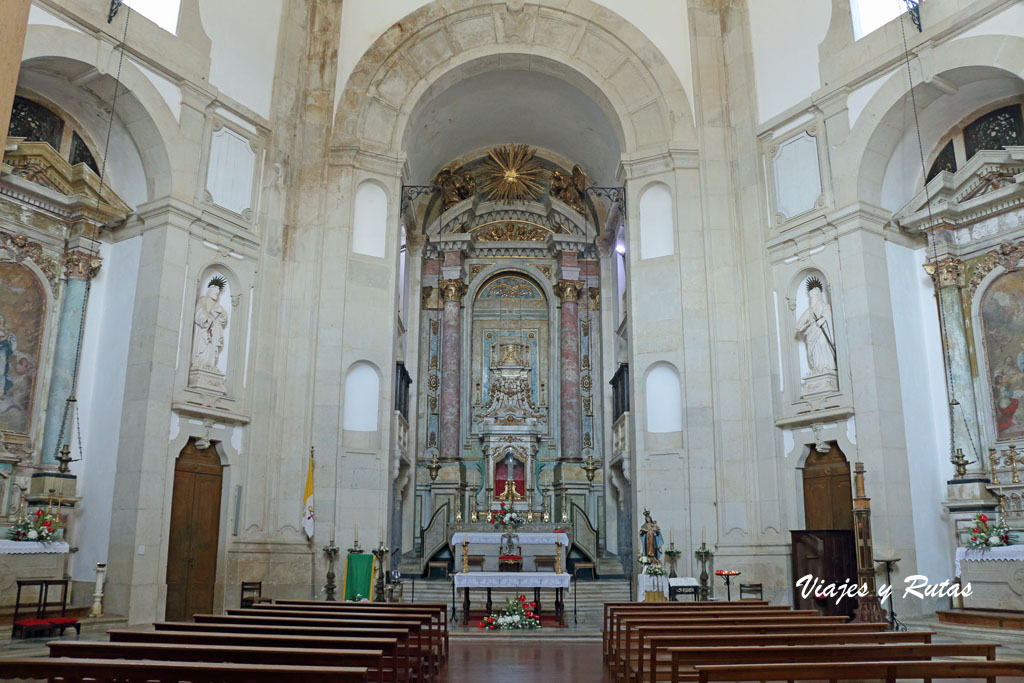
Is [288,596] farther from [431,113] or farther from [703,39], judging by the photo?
[703,39]

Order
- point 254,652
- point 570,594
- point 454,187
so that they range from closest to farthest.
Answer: point 254,652, point 570,594, point 454,187

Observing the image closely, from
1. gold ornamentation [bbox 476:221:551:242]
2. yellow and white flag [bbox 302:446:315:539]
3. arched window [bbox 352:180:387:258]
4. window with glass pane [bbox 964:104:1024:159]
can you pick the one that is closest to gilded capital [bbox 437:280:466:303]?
gold ornamentation [bbox 476:221:551:242]

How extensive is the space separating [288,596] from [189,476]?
2668 mm

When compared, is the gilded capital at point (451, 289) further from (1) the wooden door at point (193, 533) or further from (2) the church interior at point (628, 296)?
(1) the wooden door at point (193, 533)

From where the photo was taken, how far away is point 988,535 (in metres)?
11.4

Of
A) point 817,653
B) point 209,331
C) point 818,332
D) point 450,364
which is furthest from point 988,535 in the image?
point 450,364

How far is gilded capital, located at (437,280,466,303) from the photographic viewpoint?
2494 cm

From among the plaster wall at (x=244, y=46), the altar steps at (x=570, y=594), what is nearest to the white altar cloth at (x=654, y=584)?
the altar steps at (x=570, y=594)

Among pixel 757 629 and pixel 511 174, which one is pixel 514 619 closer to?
pixel 757 629

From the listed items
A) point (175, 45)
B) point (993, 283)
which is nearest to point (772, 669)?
point (993, 283)

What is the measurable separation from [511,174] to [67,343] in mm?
14571

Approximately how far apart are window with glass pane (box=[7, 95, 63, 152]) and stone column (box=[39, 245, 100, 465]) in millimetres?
1935

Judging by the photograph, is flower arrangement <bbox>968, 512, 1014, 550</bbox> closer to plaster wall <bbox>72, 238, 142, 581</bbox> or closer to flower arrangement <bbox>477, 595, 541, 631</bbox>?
flower arrangement <bbox>477, 595, 541, 631</bbox>

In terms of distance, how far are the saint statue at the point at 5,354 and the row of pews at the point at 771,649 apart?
9830mm
